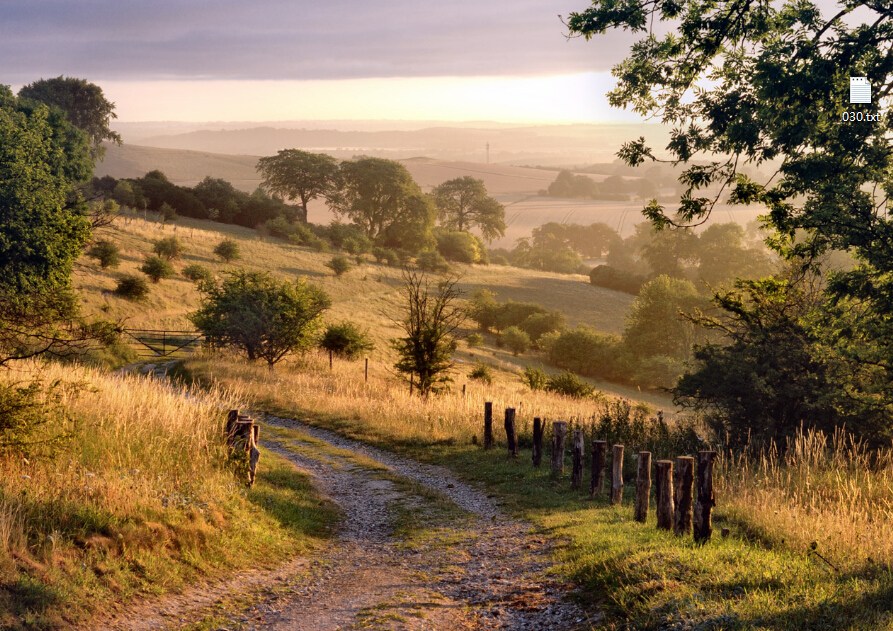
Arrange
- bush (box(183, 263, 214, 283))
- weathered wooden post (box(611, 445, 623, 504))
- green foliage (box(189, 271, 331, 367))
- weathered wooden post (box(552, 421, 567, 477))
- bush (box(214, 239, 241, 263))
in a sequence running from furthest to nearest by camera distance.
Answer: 1. bush (box(214, 239, 241, 263))
2. bush (box(183, 263, 214, 283))
3. green foliage (box(189, 271, 331, 367))
4. weathered wooden post (box(552, 421, 567, 477))
5. weathered wooden post (box(611, 445, 623, 504))

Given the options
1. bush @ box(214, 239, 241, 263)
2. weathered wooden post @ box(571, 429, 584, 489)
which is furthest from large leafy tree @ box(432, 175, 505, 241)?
weathered wooden post @ box(571, 429, 584, 489)

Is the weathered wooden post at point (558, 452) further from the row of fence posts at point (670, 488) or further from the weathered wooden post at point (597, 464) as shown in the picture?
the weathered wooden post at point (597, 464)

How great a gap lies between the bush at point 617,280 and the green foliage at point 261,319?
67.9 m

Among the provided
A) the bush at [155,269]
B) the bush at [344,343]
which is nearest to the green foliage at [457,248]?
the bush at [155,269]

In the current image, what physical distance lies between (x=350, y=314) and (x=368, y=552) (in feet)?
170

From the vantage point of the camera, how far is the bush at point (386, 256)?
91.0 m

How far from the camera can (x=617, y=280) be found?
9994 cm

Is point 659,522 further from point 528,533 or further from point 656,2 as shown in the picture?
point 656,2

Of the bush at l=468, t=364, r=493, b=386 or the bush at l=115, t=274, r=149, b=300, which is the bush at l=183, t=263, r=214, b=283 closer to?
the bush at l=115, t=274, r=149, b=300

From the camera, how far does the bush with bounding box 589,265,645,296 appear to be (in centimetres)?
9881

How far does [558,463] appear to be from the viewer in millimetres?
15266

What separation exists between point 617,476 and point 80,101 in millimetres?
93717

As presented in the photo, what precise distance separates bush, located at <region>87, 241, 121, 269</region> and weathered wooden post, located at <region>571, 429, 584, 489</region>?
1924 inches

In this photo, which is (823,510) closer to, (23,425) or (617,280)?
(23,425)
